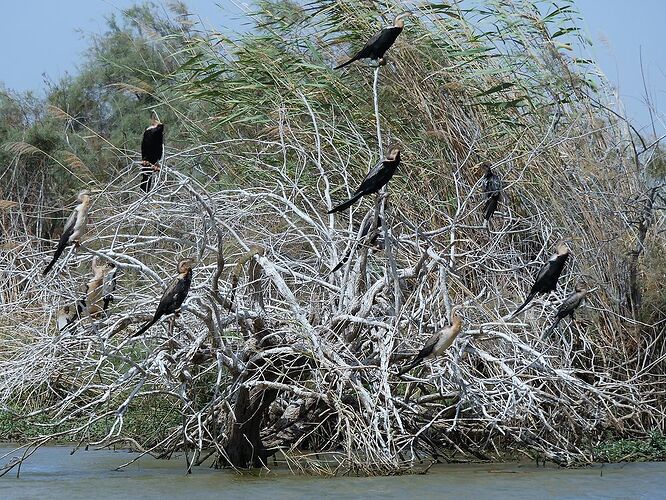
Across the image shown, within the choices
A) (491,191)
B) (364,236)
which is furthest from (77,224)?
(491,191)

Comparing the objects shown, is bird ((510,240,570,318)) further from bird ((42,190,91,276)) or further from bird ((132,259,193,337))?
bird ((42,190,91,276))

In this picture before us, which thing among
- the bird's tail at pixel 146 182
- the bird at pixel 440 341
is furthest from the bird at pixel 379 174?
the bird's tail at pixel 146 182

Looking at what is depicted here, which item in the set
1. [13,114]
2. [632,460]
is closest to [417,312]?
[632,460]

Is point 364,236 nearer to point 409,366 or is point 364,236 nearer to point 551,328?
point 409,366

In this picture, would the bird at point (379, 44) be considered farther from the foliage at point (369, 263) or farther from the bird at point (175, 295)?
the bird at point (175, 295)

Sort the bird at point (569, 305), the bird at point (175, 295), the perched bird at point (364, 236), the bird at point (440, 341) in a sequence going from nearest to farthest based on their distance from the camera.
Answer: the bird at point (175, 295)
the bird at point (440, 341)
the perched bird at point (364, 236)
the bird at point (569, 305)

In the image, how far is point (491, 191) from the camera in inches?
318

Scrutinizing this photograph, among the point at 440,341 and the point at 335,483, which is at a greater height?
the point at 440,341

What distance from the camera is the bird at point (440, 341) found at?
6.55m

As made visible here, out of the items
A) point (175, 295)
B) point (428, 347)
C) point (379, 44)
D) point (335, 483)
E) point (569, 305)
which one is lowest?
point (335, 483)

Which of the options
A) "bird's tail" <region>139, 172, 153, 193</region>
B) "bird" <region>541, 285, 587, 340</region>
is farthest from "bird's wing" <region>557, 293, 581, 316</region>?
"bird's tail" <region>139, 172, 153, 193</region>

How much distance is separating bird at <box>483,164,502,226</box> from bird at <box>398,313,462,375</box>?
5.17ft

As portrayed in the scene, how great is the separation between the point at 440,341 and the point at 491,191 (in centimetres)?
184

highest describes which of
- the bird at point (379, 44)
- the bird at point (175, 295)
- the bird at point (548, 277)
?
the bird at point (379, 44)
